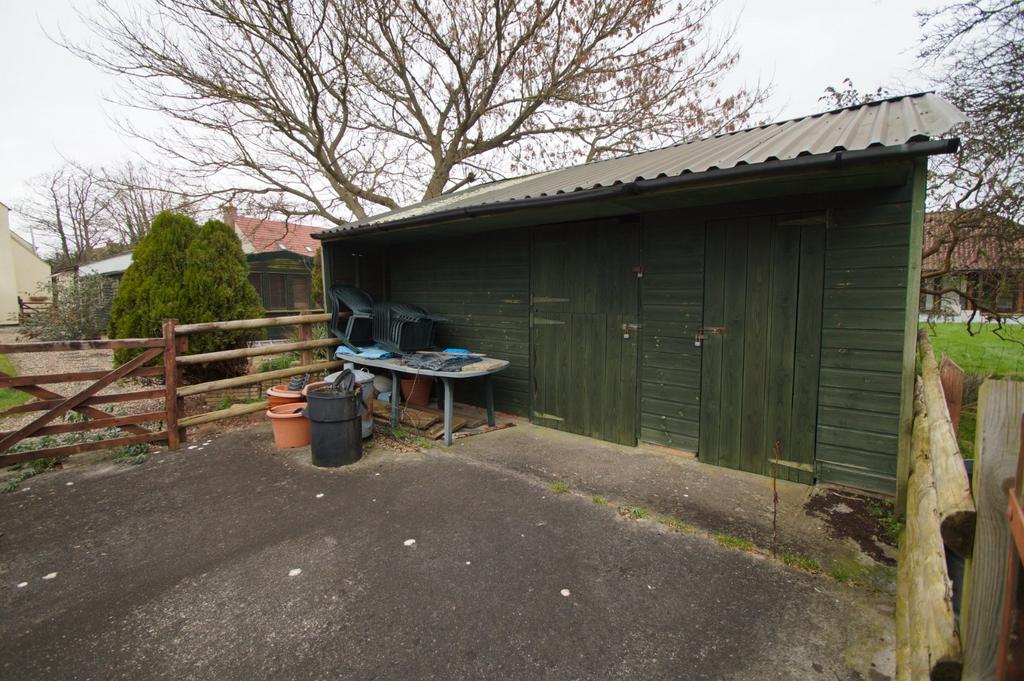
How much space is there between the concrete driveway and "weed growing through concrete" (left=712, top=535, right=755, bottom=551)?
11 cm

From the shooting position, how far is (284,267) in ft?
52.0

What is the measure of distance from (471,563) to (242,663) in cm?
117

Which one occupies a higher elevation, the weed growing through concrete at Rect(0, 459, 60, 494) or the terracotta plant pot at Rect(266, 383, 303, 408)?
the terracotta plant pot at Rect(266, 383, 303, 408)

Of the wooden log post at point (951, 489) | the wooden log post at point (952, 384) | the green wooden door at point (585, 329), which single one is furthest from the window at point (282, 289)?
the wooden log post at point (951, 489)

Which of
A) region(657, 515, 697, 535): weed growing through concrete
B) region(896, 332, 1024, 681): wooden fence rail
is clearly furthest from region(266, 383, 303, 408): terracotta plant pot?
region(896, 332, 1024, 681): wooden fence rail

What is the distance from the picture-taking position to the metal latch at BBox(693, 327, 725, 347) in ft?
13.1

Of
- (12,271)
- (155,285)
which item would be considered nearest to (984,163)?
(155,285)

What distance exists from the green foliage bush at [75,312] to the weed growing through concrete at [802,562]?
51.6 feet

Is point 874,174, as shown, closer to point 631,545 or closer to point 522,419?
point 631,545

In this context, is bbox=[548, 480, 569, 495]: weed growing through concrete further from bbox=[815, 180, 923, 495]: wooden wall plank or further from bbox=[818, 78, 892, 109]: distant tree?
bbox=[818, 78, 892, 109]: distant tree

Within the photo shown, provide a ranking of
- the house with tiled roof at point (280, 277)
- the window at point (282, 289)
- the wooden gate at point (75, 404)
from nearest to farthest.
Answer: the wooden gate at point (75, 404) < the house with tiled roof at point (280, 277) < the window at point (282, 289)

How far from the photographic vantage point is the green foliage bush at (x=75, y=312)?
1204cm

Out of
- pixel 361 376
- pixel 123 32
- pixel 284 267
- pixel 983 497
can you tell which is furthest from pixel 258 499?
pixel 284 267

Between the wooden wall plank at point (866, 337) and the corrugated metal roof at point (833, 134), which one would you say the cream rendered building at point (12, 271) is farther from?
the wooden wall plank at point (866, 337)
